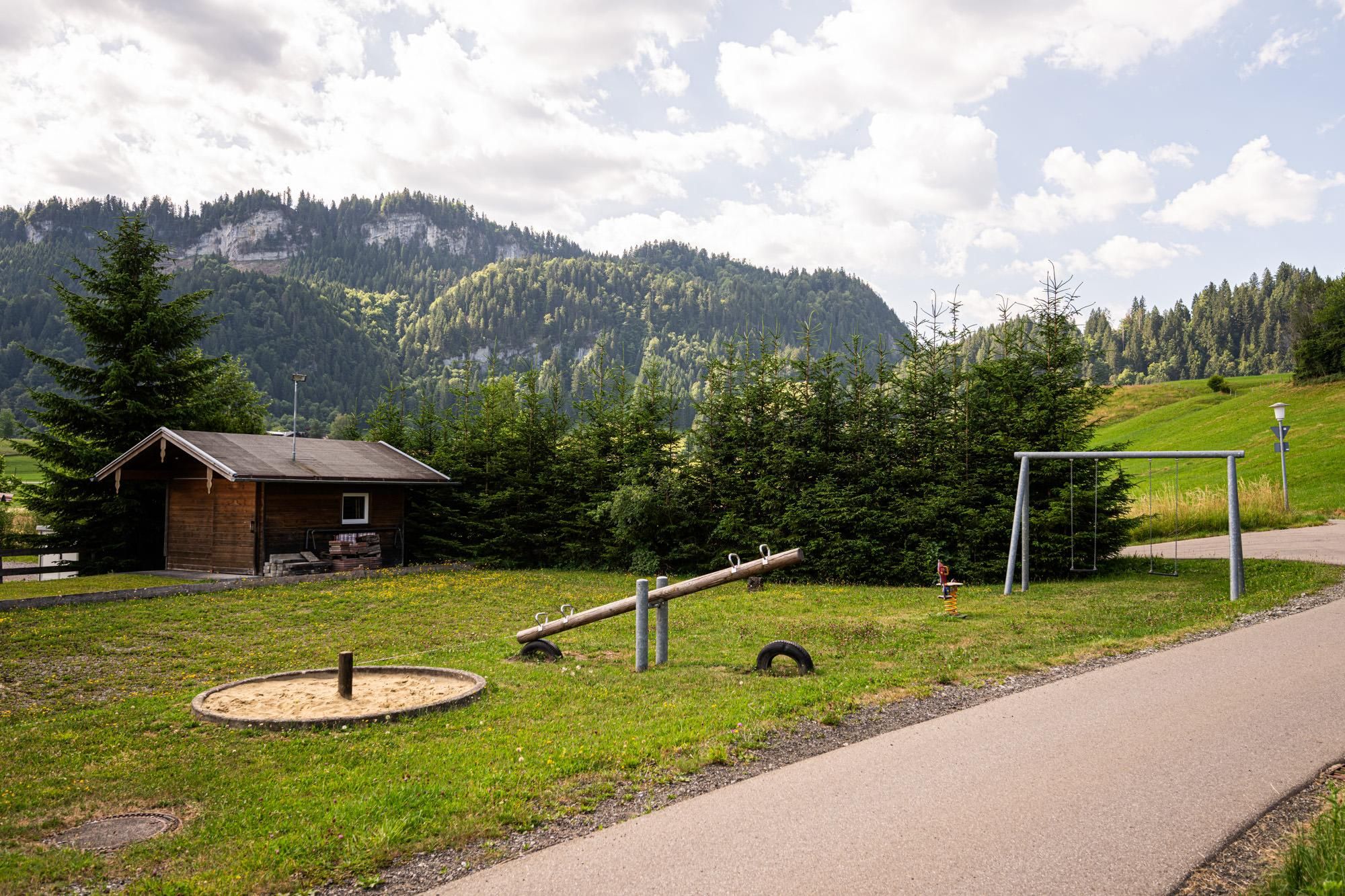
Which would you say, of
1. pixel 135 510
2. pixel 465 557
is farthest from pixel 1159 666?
pixel 135 510

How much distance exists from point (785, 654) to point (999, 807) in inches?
171

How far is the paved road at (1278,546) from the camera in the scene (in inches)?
729

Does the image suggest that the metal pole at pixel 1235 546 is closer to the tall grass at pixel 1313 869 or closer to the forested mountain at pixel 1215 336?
the tall grass at pixel 1313 869

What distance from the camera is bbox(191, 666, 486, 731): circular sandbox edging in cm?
738

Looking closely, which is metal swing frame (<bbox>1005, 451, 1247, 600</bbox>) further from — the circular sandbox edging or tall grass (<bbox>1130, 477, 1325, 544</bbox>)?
the circular sandbox edging

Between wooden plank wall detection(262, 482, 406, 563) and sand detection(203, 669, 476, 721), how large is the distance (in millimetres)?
14484

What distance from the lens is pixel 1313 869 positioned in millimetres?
4008

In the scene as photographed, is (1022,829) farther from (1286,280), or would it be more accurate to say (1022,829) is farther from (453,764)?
(1286,280)

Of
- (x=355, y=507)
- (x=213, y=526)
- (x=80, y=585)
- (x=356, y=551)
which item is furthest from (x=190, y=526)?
(x=356, y=551)

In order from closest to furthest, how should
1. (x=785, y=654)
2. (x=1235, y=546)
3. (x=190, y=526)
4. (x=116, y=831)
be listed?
(x=116, y=831) < (x=785, y=654) < (x=1235, y=546) < (x=190, y=526)

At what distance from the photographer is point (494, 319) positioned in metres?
194

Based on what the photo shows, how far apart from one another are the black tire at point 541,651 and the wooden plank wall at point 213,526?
47.6 ft

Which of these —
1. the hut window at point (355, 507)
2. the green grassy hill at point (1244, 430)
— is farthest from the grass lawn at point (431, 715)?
the green grassy hill at point (1244, 430)

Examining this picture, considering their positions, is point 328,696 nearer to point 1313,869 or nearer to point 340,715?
point 340,715
